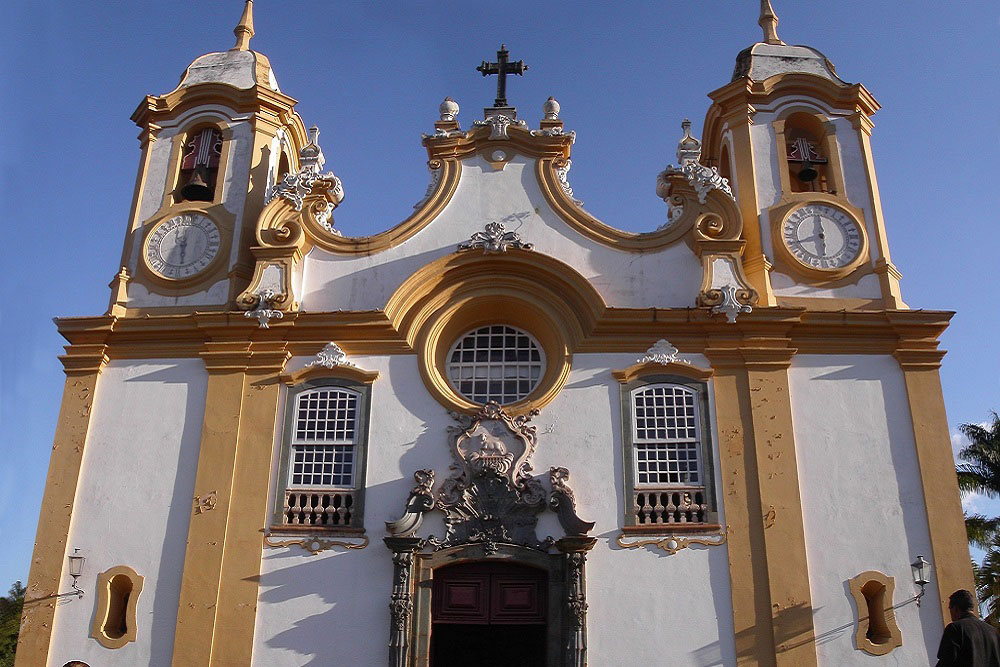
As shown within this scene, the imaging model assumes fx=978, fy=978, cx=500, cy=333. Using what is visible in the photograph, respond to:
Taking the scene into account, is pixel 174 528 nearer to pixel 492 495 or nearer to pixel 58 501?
pixel 58 501

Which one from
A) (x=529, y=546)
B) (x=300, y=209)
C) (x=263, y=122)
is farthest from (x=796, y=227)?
(x=263, y=122)

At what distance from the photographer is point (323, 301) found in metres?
15.5

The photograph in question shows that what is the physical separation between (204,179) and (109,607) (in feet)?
24.9

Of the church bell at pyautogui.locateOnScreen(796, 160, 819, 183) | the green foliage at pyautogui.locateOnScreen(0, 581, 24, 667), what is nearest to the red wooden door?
the church bell at pyautogui.locateOnScreen(796, 160, 819, 183)

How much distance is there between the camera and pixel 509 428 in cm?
1413

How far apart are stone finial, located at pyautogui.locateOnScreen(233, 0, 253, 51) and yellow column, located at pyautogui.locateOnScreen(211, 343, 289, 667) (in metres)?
7.07

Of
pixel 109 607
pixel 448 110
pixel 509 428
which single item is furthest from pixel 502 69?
pixel 109 607

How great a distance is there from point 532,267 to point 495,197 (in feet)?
5.36

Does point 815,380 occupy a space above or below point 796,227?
below

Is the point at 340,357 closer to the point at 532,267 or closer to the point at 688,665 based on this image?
the point at 532,267

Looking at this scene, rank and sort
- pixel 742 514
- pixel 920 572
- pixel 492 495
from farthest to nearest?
pixel 492 495 → pixel 742 514 → pixel 920 572

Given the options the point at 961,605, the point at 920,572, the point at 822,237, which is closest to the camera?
the point at 961,605

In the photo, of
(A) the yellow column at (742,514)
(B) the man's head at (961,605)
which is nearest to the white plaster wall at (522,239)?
(A) the yellow column at (742,514)

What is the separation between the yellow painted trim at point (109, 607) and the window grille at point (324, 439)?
2519 millimetres
